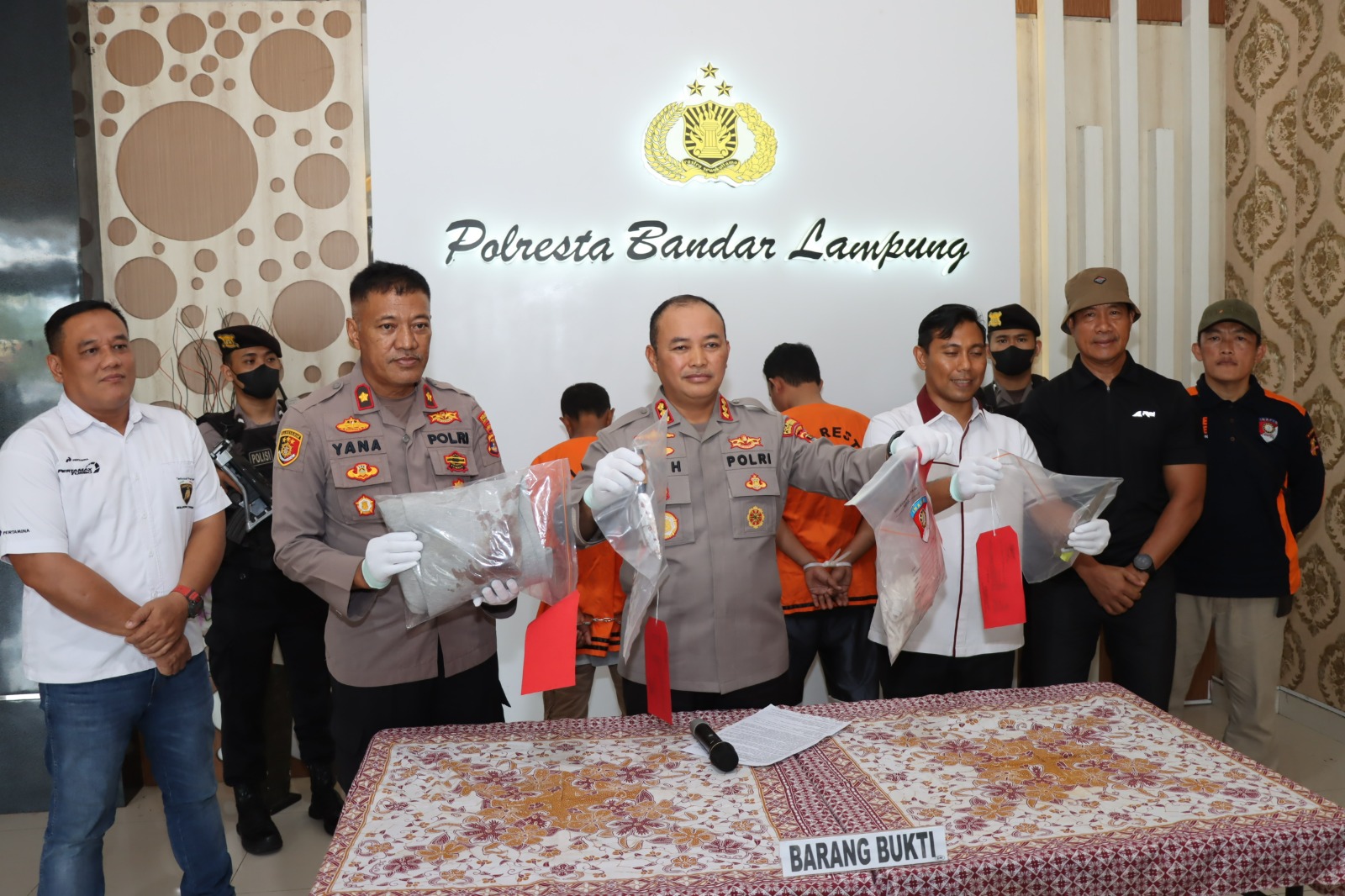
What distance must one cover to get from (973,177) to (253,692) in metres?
3.66

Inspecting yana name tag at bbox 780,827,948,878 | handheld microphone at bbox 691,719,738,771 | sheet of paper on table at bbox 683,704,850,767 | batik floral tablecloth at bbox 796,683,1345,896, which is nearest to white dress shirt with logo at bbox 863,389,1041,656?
batik floral tablecloth at bbox 796,683,1345,896

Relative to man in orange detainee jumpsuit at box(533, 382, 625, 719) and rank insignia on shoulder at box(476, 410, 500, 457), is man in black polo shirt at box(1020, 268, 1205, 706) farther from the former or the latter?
rank insignia on shoulder at box(476, 410, 500, 457)

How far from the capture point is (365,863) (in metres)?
1.50

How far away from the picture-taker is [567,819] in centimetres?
164

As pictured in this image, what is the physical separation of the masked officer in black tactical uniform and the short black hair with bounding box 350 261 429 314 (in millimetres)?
1243

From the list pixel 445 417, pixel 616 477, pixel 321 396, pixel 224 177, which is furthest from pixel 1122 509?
pixel 224 177

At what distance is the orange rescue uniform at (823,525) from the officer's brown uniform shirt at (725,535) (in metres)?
0.82

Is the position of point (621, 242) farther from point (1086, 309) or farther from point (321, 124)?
point (1086, 309)

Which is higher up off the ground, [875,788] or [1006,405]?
[1006,405]

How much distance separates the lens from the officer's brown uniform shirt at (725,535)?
228 cm

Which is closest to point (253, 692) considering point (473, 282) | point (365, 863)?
point (473, 282)

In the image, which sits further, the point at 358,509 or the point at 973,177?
the point at 973,177

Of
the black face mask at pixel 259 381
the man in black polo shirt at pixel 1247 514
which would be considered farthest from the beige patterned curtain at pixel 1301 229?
the black face mask at pixel 259 381

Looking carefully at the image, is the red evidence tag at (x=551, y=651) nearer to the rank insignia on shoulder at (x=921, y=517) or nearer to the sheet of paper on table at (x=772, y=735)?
the sheet of paper on table at (x=772, y=735)
